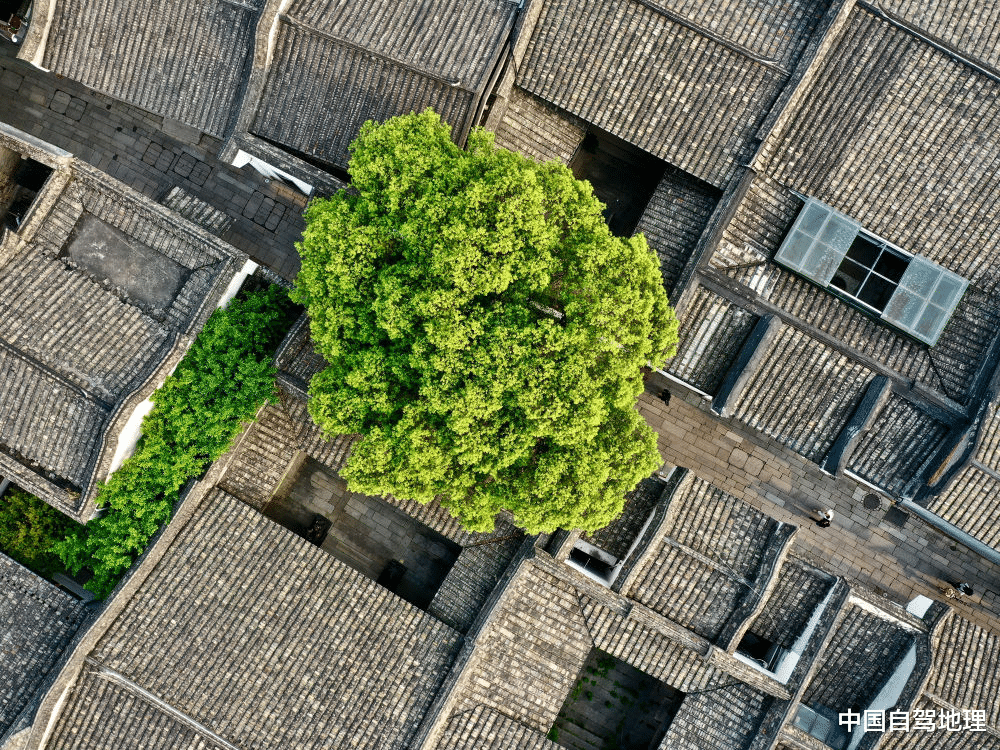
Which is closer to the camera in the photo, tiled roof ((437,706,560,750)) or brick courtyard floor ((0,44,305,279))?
tiled roof ((437,706,560,750))

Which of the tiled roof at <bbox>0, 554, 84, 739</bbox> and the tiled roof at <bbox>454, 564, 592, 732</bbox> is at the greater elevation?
the tiled roof at <bbox>454, 564, 592, 732</bbox>

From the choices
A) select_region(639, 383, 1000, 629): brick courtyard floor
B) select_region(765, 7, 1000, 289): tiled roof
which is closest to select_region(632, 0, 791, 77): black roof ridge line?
select_region(765, 7, 1000, 289): tiled roof

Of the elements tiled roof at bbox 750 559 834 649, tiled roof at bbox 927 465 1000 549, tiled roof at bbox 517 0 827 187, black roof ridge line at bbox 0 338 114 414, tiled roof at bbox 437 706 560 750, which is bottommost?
tiled roof at bbox 437 706 560 750

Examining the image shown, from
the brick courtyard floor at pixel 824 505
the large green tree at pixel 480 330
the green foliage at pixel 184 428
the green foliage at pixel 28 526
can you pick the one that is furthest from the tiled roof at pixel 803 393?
the green foliage at pixel 28 526

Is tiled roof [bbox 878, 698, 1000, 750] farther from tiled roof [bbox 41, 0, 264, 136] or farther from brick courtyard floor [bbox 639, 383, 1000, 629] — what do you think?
tiled roof [bbox 41, 0, 264, 136]

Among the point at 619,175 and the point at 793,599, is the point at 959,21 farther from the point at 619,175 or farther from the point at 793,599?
the point at 793,599

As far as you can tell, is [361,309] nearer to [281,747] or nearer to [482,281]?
[482,281]
